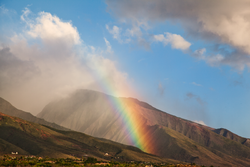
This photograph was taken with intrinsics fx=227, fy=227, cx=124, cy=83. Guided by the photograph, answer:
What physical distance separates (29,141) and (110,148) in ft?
239

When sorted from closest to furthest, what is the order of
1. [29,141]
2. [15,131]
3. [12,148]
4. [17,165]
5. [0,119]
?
[17,165]
[12,148]
[29,141]
[15,131]
[0,119]

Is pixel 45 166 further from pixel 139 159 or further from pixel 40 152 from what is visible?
pixel 139 159

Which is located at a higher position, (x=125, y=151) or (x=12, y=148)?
(x=125, y=151)

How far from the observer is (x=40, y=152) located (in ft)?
426

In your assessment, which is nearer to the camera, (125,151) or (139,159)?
(139,159)

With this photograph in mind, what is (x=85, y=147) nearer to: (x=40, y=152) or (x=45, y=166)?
(x=40, y=152)

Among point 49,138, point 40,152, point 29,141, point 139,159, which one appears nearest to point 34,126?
point 49,138

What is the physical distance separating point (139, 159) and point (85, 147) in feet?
149

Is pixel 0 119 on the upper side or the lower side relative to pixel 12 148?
upper

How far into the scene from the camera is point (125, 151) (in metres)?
182

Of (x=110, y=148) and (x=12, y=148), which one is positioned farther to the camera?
(x=110, y=148)

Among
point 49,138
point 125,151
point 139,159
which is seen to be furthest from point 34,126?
point 139,159

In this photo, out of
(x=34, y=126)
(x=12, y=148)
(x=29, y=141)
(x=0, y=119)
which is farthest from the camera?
(x=34, y=126)

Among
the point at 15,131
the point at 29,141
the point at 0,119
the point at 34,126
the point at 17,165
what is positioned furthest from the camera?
the point at 34,126
